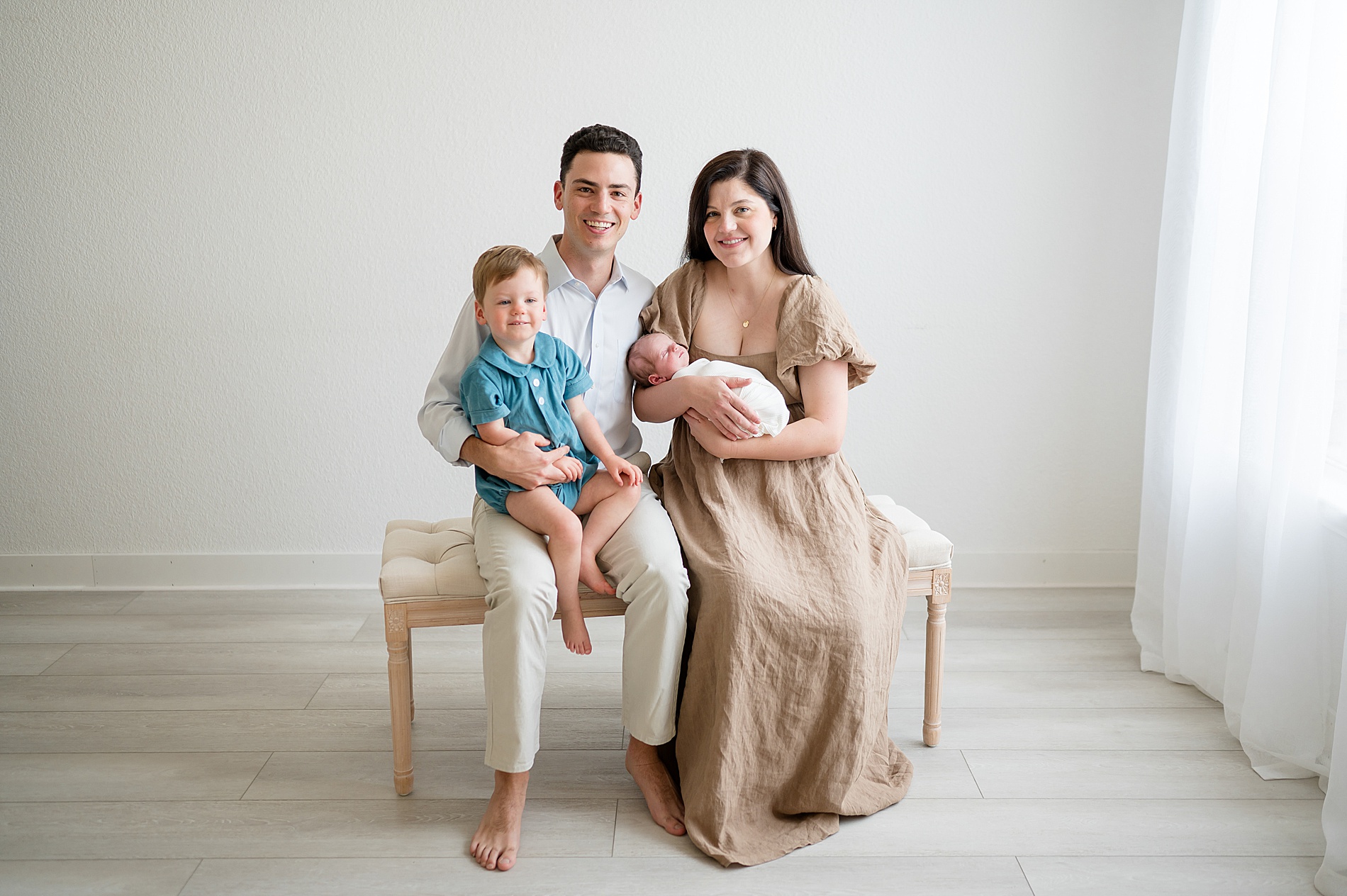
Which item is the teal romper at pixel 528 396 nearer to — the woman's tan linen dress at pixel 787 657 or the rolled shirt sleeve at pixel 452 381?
the rolled shirt sleeve at pixel 452 381

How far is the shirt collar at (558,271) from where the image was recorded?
2117mm

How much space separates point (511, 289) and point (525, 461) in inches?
12.5

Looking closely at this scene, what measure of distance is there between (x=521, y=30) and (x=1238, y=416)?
211 cm

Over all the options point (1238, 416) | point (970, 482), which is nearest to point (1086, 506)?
point (970, 482)

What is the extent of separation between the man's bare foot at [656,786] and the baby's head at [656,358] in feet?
2.39

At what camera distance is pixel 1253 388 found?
2.19 m

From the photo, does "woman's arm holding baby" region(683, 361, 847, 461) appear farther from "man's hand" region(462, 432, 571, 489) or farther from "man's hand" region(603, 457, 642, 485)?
"man's hand" region(462, 432, 571, 489)

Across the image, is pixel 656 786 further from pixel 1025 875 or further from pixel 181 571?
pixel 181 571

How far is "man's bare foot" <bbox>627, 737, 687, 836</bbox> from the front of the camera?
1.86 meters

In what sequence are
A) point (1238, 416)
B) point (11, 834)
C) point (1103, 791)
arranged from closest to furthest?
1. point (11, 834)
2. point (1103, 791)
3. point (1238, 416)

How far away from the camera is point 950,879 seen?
5.60 ft

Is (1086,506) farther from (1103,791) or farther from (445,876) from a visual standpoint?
(445,876)

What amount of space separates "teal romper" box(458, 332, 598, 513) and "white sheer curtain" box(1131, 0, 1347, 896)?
4.70 feet

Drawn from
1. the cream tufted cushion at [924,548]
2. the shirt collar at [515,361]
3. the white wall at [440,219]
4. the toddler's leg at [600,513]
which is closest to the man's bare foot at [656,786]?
the toddler's leg at [600,513]
